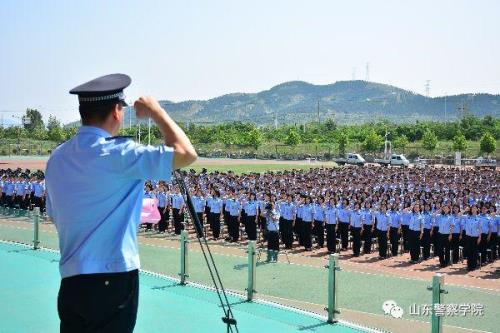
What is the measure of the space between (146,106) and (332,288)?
585 cm

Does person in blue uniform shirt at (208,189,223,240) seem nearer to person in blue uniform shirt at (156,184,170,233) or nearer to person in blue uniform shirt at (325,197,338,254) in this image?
person in blue uniform shirt at (156,184,170,233)

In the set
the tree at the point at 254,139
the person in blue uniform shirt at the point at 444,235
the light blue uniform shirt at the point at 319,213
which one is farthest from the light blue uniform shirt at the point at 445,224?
the tree at the point at 254,139

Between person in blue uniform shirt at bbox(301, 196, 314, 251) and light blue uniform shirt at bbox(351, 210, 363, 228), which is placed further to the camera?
person in blue uniform shirt at bbox(301, 196, 314, 251)

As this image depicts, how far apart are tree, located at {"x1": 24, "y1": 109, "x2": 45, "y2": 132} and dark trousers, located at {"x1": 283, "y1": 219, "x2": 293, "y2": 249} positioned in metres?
95.1

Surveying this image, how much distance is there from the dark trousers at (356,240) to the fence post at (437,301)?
929cm

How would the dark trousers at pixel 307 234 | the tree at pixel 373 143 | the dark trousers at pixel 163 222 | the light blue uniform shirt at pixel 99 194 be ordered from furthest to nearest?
the tree at pixel 373 143, the dark trousers at pixel 163 222, the dark trousers at pixel 307 234, the light blue uniform shirt at pixel 99 194

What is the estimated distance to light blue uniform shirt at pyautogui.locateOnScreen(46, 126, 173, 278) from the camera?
2223 mm

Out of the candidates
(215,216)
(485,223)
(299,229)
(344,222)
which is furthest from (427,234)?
(215,216)

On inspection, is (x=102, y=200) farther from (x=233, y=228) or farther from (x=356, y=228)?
(x=233, y=228)

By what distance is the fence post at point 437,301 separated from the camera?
6598 mm

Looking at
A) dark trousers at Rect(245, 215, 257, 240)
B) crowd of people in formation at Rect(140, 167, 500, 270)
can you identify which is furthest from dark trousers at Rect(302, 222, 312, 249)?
dark trousers at Rect(245, 215, 257, 240)

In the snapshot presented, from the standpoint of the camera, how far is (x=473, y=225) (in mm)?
14375

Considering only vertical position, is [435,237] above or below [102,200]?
below

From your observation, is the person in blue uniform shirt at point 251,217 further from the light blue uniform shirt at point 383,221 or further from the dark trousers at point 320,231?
the light blue uniform shirt at point 383,221
